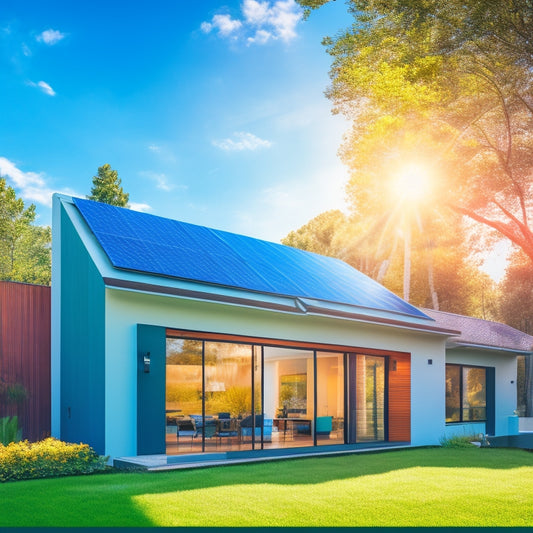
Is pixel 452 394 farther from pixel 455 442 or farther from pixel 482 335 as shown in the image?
pixel 455 442

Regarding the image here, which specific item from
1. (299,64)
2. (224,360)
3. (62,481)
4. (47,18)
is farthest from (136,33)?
(62,481)

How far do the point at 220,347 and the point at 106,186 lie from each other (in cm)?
2279

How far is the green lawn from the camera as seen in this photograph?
24.7ft

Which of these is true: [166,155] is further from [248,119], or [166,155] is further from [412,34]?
[412,34]

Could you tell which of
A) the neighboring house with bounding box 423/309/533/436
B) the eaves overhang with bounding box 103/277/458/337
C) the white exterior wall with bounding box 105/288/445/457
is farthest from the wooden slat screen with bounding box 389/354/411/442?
the neighboring house with bounding box 423/309/533/436

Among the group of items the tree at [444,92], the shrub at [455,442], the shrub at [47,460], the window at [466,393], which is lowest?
the shrub at [455,442]

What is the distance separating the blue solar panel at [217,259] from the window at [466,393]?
4230 millimetres

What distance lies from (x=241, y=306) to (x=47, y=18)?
15.8 m

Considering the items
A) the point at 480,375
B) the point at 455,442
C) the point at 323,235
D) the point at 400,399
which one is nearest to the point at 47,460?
the point at 400,399

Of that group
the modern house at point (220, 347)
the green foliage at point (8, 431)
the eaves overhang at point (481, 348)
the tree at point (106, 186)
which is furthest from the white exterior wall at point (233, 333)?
the tree at point (106, 186)

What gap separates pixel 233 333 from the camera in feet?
45.5

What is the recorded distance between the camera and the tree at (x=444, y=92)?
42.9ft

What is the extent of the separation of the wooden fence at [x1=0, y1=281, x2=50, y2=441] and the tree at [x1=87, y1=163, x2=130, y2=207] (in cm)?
2163

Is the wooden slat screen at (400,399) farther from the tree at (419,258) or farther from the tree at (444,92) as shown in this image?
the tree at (419,258)
